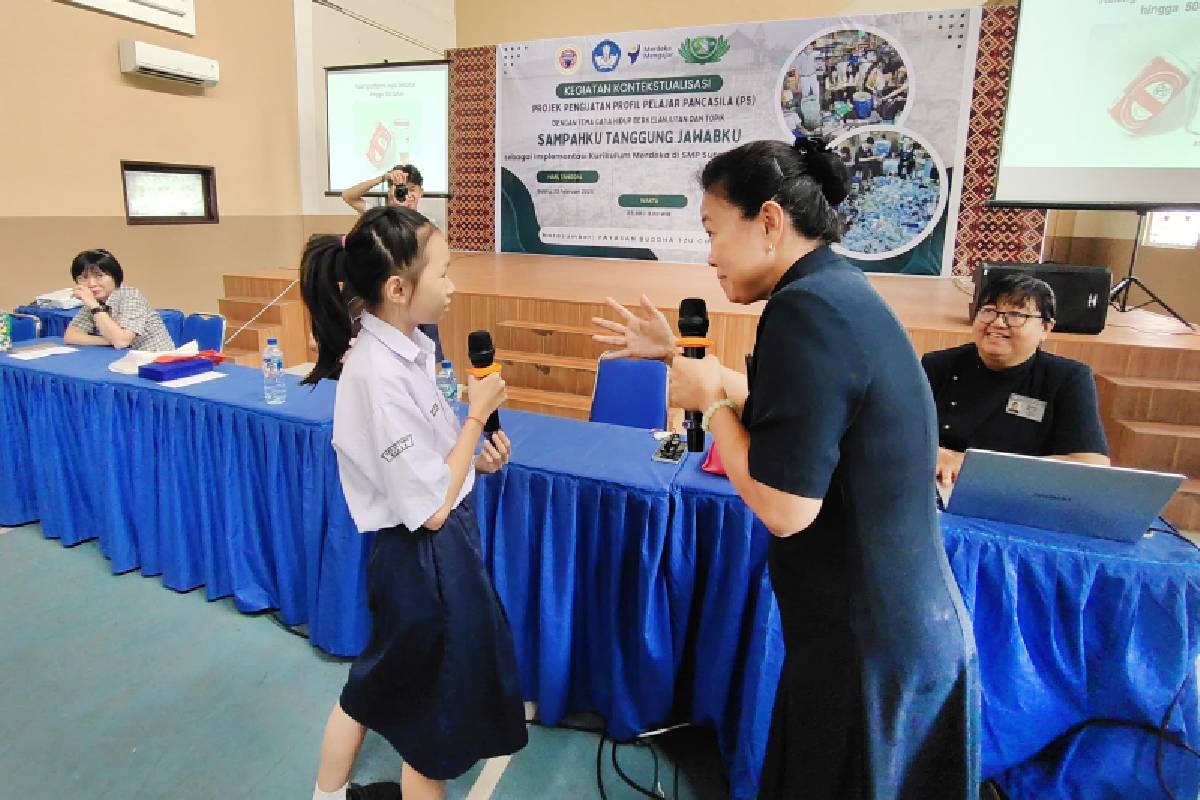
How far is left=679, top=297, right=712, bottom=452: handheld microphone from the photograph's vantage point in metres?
0.99

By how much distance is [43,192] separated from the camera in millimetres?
4293

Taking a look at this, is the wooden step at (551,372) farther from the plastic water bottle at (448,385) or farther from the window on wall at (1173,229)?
the window on wall at (1173,229)

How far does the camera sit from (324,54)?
6387 mm

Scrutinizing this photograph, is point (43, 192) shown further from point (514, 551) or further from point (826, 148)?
point (826, 148)

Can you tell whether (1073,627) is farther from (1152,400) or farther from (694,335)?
(1152,400)

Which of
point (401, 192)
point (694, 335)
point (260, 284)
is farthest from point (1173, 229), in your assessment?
point (260, 284)

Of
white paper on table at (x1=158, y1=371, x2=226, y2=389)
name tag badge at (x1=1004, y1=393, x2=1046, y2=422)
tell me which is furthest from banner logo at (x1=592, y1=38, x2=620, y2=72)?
name tag badge at (x1=1004, y1=393, x2=1046, y2=422)

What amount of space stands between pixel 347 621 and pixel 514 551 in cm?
62

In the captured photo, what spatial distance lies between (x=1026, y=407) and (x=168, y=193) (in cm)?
605

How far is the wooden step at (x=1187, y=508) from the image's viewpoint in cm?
276

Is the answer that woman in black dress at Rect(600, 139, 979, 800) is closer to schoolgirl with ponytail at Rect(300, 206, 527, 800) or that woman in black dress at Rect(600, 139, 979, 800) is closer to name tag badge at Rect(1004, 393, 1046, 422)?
schoolgirl with ponytail at Rect(300, 206, 527, 800)

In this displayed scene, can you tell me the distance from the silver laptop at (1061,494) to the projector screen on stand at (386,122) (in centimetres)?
534

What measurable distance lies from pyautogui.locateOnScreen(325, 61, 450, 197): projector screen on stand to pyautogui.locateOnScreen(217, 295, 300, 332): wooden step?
59.0 inches

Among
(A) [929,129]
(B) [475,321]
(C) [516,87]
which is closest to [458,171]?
(C) [516,87]
